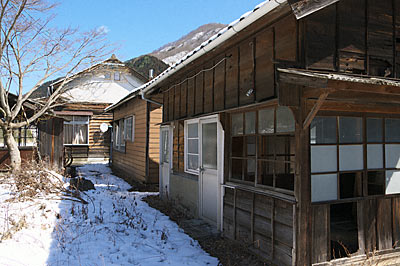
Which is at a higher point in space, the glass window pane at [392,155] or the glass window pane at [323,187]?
the glass window pane at [392,155]

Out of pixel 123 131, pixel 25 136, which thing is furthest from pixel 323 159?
pixel 25 136

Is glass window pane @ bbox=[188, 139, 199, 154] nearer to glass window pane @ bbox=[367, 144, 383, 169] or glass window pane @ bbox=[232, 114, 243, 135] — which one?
glass window pane @ bbox=[232, 114, 243, 135]

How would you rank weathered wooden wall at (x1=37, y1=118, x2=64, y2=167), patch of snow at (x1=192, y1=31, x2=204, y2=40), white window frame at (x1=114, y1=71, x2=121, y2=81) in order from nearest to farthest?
weathered wooden wall at (x1=37, y1=118, x2=64, y2=167), white window frame at (x1=114, y1=71, x2=121, y2=81), patch of snow at (x1=192, y1=31, x2=204, y2=40)

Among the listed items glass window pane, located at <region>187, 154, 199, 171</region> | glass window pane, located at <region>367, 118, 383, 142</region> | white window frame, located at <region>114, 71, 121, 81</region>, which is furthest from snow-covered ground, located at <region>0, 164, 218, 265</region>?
white window frame, located at <region>114, 71, 121, 81</region>

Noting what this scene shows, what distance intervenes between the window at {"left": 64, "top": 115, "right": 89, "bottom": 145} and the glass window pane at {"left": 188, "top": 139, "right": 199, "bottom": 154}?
14489mm

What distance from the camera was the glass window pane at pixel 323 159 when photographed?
3701 millimetres

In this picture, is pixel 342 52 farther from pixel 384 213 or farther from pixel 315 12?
pixel 384 213

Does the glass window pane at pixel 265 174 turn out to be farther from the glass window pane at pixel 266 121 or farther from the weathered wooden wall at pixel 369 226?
the weathered wooden wall at pixel 369 226

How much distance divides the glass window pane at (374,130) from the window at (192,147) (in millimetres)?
3575

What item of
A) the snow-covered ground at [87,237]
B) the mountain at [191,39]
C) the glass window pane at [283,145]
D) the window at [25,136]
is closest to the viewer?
the snow-covered ground at [87,237]

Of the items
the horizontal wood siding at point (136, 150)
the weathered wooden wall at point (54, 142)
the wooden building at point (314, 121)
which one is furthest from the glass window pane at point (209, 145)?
the weathered wooden wall at point (54, 142)

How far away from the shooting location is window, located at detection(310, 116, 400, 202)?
12.3 ft

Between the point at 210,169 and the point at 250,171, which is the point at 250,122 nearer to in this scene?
the point at 250,171

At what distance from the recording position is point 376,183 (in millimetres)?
4270
